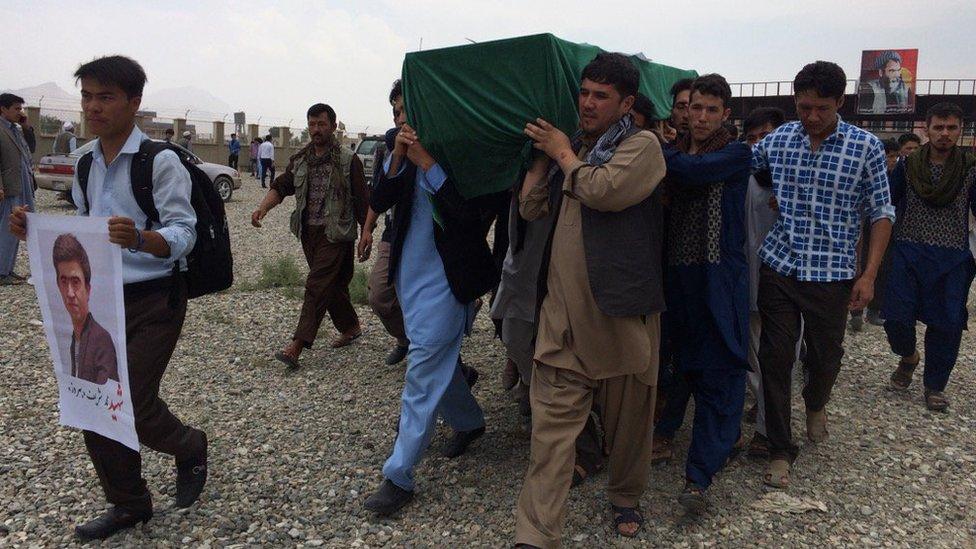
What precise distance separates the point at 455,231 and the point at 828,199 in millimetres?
1803

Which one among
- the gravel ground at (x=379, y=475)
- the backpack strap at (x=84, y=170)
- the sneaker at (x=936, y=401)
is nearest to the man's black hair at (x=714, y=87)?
the gravel ground at (x=379, y=475)

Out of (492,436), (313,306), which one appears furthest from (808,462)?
(313,306)

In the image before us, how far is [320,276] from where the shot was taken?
5.49 m

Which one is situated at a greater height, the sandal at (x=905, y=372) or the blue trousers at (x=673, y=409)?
the blue trousers at (x=673, y=409)

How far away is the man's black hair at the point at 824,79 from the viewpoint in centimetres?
339

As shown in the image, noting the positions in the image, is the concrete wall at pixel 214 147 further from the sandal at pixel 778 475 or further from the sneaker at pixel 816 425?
the sandal at pixel 778 475

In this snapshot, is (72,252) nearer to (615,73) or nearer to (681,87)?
(615,73)

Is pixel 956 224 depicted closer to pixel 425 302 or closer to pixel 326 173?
pixel 425 302

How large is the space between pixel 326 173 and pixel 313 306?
1.04m

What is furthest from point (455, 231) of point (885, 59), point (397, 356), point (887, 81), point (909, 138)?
point (885, 59)

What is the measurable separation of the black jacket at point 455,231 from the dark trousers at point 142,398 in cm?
99

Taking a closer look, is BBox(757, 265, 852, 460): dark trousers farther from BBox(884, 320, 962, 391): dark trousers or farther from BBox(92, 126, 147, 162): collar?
BBox(92, 126, 147, 162): collar

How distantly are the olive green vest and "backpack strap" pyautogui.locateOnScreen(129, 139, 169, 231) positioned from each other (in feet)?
8.77

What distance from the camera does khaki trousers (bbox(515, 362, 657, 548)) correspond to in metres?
2.78
